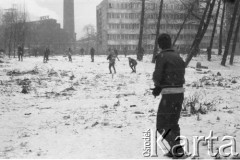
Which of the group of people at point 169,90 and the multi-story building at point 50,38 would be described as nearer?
the group of people at point 169,90

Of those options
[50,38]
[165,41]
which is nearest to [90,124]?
[165,41]

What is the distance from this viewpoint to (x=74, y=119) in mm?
8859

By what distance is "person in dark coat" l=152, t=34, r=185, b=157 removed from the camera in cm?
509

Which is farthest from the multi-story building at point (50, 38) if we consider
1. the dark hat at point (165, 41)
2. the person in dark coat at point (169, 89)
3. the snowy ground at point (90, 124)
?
the person in dark coat at point (169, 89)

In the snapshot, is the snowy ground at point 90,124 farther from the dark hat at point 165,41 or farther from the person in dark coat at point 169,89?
the dark hat at point 165,41

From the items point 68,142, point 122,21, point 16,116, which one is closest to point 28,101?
point 16,116

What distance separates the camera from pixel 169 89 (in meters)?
5.07

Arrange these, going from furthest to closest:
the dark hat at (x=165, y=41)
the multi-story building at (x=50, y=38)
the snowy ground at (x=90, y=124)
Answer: the multi-story building at (x=50, y=38), the snowy ground at (x=90, y=124), the dark hat at (x=165, y=41)

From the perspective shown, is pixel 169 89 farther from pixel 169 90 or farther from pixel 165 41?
pixel 165 41

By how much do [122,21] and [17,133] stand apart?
98.5 m

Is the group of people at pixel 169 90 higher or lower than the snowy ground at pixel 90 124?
higher

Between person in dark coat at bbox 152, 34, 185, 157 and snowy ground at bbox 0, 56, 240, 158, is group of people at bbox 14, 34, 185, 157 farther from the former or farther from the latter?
snowy ground at bbox 0, 56, 240, 158

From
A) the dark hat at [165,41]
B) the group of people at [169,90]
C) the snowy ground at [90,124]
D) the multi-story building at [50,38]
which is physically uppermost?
the multi-story building at [50,38]

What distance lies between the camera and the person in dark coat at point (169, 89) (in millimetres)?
5090
